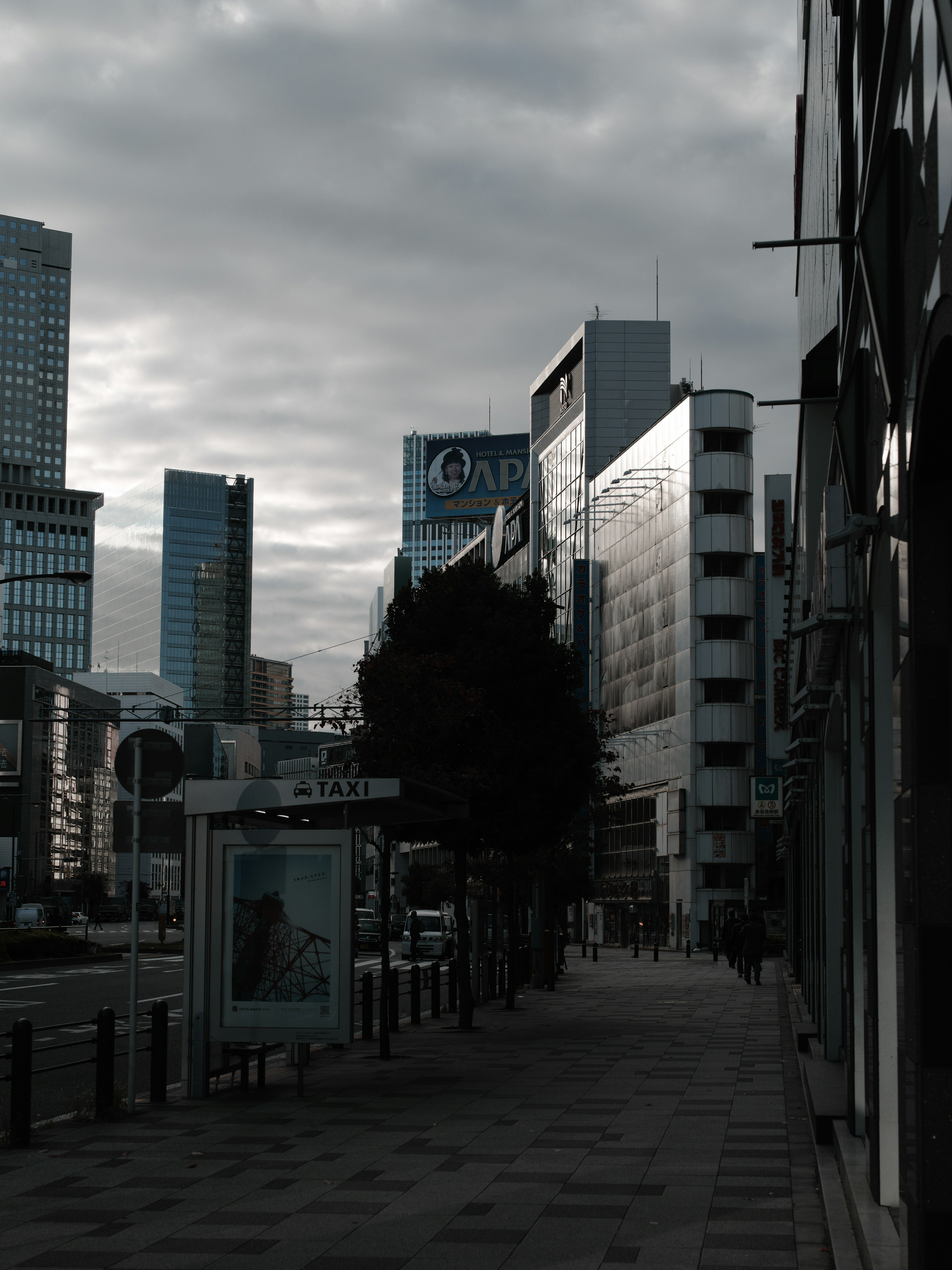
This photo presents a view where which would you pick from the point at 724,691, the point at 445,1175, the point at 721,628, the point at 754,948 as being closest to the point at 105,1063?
the point at 445,1175

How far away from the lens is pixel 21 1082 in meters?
10.5

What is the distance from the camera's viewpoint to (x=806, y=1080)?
41.5ft

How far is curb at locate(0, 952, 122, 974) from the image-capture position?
37906 millimetres

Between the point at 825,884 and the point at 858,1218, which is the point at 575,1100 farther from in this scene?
the point at 858,1218

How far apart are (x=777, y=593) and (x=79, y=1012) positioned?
71.4 ft

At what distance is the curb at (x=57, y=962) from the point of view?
124ft

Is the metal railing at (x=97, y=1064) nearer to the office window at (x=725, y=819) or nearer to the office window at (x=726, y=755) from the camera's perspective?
the office window at (x=726, y=755)

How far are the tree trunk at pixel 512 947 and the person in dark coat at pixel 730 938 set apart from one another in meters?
14.1

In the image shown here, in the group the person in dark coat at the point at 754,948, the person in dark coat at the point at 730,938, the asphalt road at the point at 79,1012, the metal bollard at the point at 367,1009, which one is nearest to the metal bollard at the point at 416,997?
the asphalt road at the point at 79,1012

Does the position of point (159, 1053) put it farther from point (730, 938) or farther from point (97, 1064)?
point (730, 938)

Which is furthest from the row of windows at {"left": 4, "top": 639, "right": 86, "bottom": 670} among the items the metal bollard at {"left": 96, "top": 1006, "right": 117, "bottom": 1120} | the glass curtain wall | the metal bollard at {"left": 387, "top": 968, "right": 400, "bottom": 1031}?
the metal bollard at {"left": 96, "top": 1006, "right": 117, "bottom": 1120}

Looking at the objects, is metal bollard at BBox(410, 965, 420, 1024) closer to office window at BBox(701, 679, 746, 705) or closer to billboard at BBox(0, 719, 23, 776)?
office window at BBox(701, 679, 746, 705)

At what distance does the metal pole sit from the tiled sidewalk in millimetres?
413

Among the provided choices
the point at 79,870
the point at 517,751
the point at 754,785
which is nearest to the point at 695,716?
the point at 754,785
